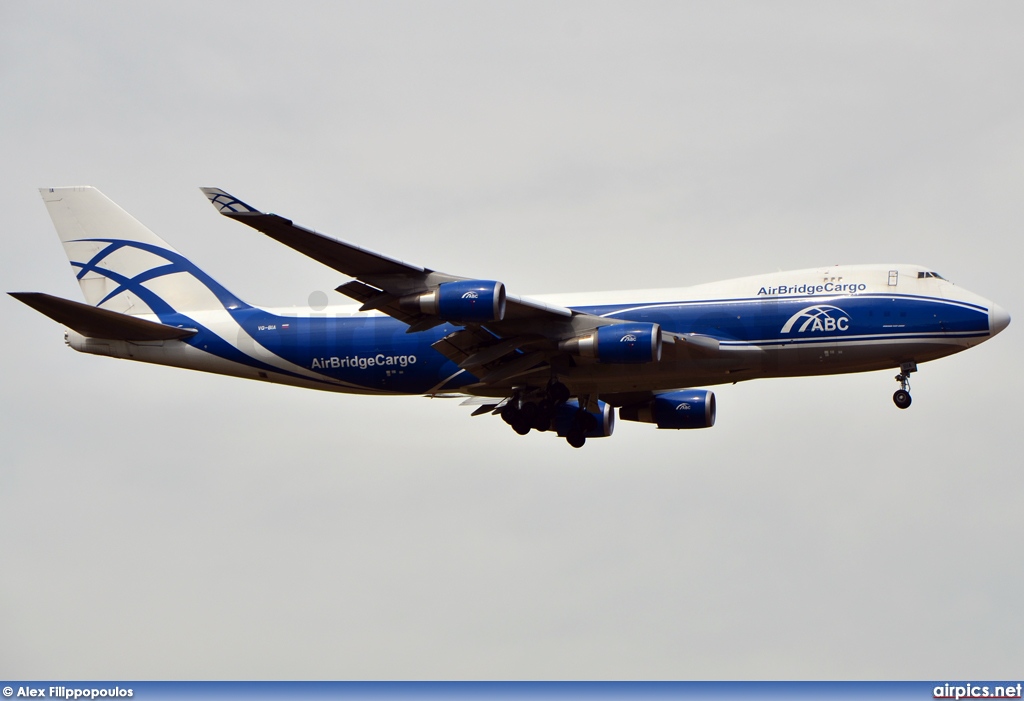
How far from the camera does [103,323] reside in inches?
1663

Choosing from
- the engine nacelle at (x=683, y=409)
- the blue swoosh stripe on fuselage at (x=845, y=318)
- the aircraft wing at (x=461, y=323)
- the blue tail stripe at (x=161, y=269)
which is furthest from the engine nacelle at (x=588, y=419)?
the blue tail stripe at (x=161, y=269)

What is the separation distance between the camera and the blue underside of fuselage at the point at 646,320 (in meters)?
38.4

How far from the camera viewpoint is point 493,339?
3947 cm

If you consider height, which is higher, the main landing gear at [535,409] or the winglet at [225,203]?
the winglet at [225,203]

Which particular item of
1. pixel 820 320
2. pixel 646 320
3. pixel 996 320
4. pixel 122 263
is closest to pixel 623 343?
pixel 646 320

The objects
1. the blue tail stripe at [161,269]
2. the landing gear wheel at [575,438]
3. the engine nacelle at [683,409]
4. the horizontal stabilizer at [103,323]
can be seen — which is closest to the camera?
the horizontal stabilizer at [103,323]

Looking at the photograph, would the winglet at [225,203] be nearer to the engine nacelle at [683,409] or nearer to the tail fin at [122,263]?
the tail fin at [122,263]

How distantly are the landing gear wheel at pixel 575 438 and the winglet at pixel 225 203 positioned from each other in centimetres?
1434

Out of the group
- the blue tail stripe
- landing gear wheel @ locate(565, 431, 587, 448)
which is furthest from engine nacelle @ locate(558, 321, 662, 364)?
the blue tail stripe

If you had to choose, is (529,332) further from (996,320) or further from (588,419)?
(996,320)

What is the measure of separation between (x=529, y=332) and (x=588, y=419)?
19.8ft

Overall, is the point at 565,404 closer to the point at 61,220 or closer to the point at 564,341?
the point at 564,341

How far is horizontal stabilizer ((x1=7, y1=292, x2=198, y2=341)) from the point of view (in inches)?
1586

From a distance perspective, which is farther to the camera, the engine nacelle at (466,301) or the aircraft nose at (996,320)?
the aircraft nose at (996,320)
